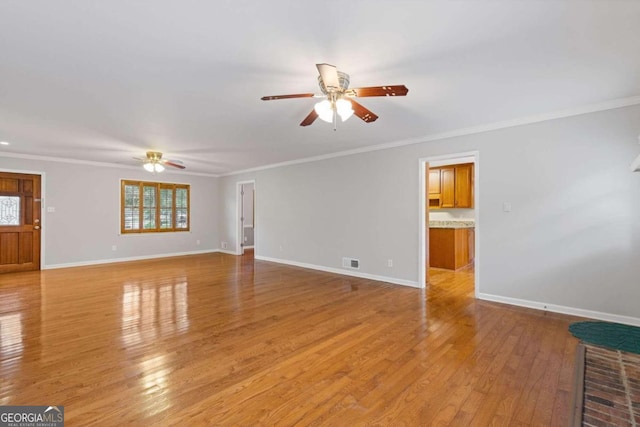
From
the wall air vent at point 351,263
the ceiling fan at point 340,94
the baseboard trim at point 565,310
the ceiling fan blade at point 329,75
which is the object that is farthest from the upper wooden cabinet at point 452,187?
the ceiling fan blade at point 329,75

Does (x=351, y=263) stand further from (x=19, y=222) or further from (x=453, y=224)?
(x=19, y=222)

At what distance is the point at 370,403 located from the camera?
6.57 feet

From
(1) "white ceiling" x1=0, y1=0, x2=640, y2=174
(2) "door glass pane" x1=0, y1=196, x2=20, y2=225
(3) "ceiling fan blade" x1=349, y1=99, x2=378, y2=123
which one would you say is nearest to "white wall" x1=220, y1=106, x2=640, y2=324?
(1) "white ceiling" x1=0, y1=0, x2=640, y2=174

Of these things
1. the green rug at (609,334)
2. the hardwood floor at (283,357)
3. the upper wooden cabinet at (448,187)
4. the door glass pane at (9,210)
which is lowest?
the hardwood floor at (283,357)

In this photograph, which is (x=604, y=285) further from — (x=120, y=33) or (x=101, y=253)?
(x=101, y=253)

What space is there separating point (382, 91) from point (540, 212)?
2884 mm

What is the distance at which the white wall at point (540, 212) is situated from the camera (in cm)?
340

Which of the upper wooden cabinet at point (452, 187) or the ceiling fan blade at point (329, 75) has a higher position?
the ceiling fan blade at point (329, 75)

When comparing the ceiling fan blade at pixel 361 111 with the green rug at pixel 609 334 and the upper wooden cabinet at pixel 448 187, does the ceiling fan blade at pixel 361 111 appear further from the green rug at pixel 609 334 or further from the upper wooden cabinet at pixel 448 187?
the upper wooden cabinet at pixel 448 187

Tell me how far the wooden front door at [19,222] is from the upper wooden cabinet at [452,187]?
8.87 meters

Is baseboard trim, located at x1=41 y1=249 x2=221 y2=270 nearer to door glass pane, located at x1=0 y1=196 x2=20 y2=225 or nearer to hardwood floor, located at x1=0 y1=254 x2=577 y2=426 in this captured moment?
door glass pane, located at x1=0 y1=196 x2=20 y2=225

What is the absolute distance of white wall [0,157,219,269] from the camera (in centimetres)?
656

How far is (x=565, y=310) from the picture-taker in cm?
370

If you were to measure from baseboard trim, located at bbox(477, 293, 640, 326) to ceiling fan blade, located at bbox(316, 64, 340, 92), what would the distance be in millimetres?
3655
